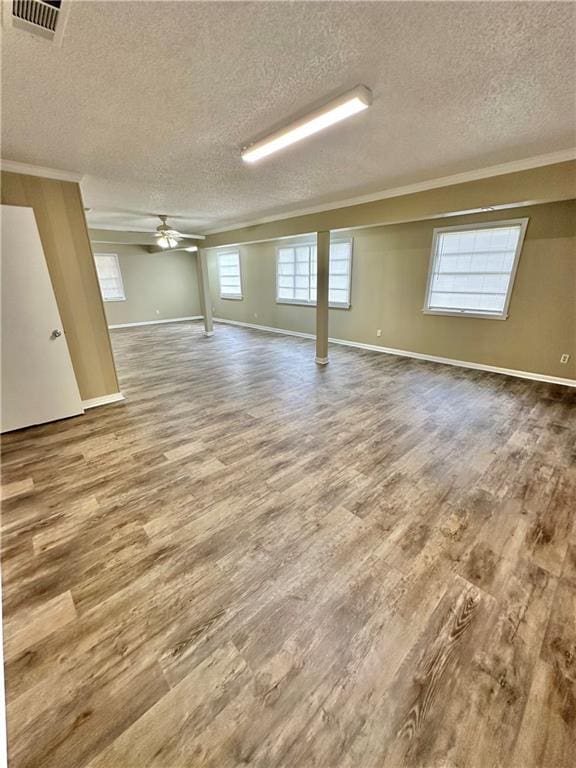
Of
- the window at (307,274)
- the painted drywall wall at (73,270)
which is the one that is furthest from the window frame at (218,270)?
the painted drywall wall at (73,270)

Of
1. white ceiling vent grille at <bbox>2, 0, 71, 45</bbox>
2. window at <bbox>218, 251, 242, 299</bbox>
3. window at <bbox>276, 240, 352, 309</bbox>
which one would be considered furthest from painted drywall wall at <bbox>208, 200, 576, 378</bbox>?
white ceiling vent grille at <bbox>2, 0, 71, 45</bbox>

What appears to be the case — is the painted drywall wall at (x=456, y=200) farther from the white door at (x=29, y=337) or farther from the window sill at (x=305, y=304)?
the white door at (x=29, y=337)

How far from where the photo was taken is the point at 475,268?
471 cm

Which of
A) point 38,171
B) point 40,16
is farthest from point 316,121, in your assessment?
point 38,171

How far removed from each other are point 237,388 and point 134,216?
3.92 metres

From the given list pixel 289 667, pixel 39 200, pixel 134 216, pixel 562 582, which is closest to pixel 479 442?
pixel 562 582

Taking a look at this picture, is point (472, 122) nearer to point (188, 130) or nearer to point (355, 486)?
point (188, 130)

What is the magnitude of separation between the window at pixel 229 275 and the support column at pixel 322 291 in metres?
4.45

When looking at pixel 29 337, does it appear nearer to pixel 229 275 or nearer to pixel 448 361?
pixel 448 361

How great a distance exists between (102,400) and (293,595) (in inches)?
137

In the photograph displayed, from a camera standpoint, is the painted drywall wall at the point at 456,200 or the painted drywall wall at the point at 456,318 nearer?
the painted drywall wall at the point at 456,200

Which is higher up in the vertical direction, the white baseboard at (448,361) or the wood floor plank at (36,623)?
the white baseboard at (448,361)

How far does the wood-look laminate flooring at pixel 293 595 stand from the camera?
105 cm

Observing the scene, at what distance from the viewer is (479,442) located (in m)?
2.85
